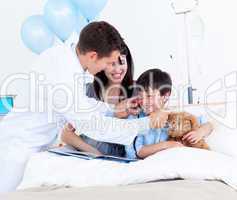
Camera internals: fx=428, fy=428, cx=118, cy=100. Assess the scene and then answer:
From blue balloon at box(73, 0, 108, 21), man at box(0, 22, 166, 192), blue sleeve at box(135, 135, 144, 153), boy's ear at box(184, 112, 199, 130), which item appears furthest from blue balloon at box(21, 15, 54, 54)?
boy's ear at box(184, 112, 199, 130)

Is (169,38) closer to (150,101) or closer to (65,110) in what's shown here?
(150,101)

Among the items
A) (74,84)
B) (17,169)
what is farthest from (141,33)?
(17,169)

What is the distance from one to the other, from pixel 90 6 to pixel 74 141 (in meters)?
0.68

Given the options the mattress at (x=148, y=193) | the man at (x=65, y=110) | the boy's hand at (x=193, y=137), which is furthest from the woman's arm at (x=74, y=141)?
the mattress at (x=148, y=193)

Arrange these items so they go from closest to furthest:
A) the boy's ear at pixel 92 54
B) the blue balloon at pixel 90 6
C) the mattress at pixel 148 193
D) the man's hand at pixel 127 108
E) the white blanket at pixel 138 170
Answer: the mattress at pixel 148 193 < the white blanket at pixel 138 170 < the boy's ear at pixel 92 54 < the man's hand at pixel 127 108 < the blue balloon at pixel 90 6

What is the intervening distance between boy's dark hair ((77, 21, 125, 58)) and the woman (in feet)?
0.45

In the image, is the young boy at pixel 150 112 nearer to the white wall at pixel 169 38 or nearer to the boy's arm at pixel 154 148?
the boy's arm at pixel 154 148

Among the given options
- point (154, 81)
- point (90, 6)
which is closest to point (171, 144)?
point (154, 81)

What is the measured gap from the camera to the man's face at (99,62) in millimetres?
1922

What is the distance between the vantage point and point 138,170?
5.11 ft

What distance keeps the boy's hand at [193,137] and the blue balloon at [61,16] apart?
0.80 meters

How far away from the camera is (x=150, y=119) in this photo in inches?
79.2

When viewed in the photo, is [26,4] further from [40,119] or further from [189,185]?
[189,185]

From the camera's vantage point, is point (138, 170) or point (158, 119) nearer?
point (138, 170)
